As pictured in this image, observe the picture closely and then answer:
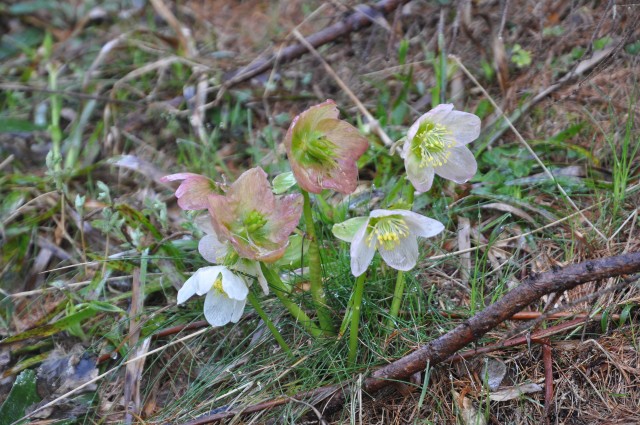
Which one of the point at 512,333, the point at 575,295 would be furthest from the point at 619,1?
the point at 512,333

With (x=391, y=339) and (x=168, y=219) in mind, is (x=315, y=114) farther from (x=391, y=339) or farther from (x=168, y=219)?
(x=168, y=219)

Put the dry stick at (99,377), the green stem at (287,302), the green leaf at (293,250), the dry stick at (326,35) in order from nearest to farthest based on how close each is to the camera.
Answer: the green stem at (287,302)
the green leaf at (293,250)
the dry stick at (99,377)
the dry stick at (326,35)

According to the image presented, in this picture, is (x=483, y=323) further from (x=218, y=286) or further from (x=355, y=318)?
(x=218, y=286)

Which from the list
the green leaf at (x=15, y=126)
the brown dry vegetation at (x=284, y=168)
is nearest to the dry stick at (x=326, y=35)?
the brown dry vegetation at (x=284, y=168)

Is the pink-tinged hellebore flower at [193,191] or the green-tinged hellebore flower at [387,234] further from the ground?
the pink-tinged hellebore flower at [193,191]

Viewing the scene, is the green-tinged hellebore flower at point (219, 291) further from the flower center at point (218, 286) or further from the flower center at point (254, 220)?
the flower center at point (254, 220)

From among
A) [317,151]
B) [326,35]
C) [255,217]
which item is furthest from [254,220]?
[326,35]
